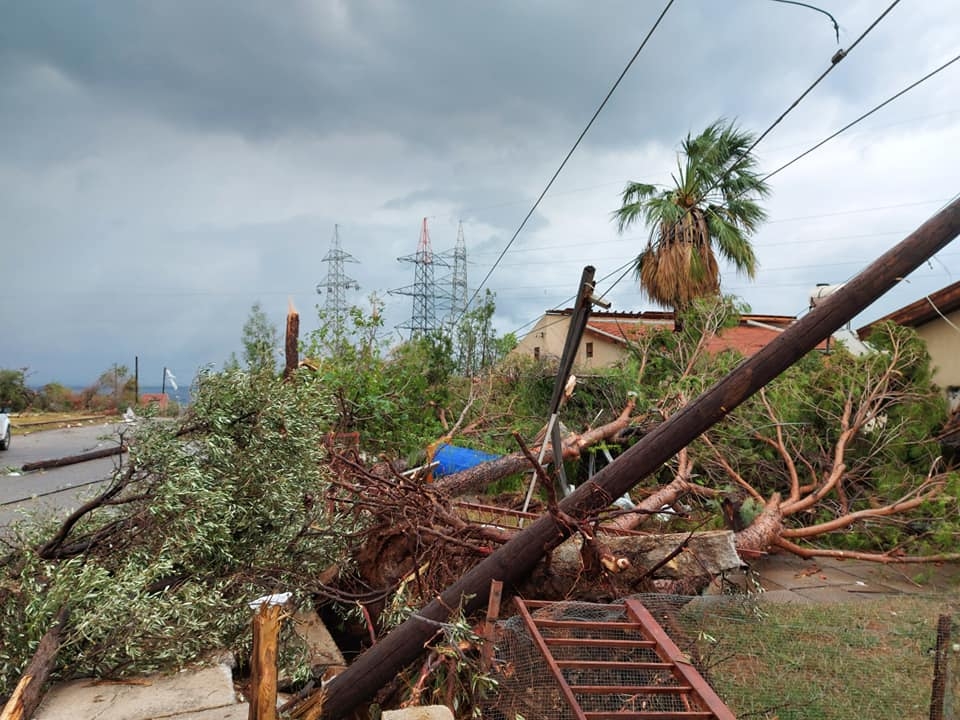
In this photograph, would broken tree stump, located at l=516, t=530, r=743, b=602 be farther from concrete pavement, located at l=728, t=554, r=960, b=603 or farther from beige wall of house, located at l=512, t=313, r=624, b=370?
beige wall of house, located at l=512, t=313, r=624, b=370

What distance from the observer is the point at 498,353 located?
46.9 feet

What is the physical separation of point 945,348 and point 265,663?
11.8 meters

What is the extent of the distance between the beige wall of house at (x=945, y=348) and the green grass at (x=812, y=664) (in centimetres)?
804

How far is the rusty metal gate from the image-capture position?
3017 mm

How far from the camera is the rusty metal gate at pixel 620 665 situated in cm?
302

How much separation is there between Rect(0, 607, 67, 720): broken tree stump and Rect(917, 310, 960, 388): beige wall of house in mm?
11770

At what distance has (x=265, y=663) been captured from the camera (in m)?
2.77

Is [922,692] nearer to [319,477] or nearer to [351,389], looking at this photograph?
[319,477]

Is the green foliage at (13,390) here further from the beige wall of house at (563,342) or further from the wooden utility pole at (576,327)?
the wooden utility pole at (576,327)

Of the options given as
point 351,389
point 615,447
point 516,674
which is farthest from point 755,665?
point 351,389

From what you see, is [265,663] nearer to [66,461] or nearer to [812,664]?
[812,664]

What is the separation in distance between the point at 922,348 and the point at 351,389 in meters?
7.70

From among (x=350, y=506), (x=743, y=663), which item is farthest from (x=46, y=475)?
(x=743, y=663)

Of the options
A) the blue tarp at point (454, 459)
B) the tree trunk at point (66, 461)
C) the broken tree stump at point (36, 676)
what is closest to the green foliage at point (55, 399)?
the tree trunk at point (66, 461)
